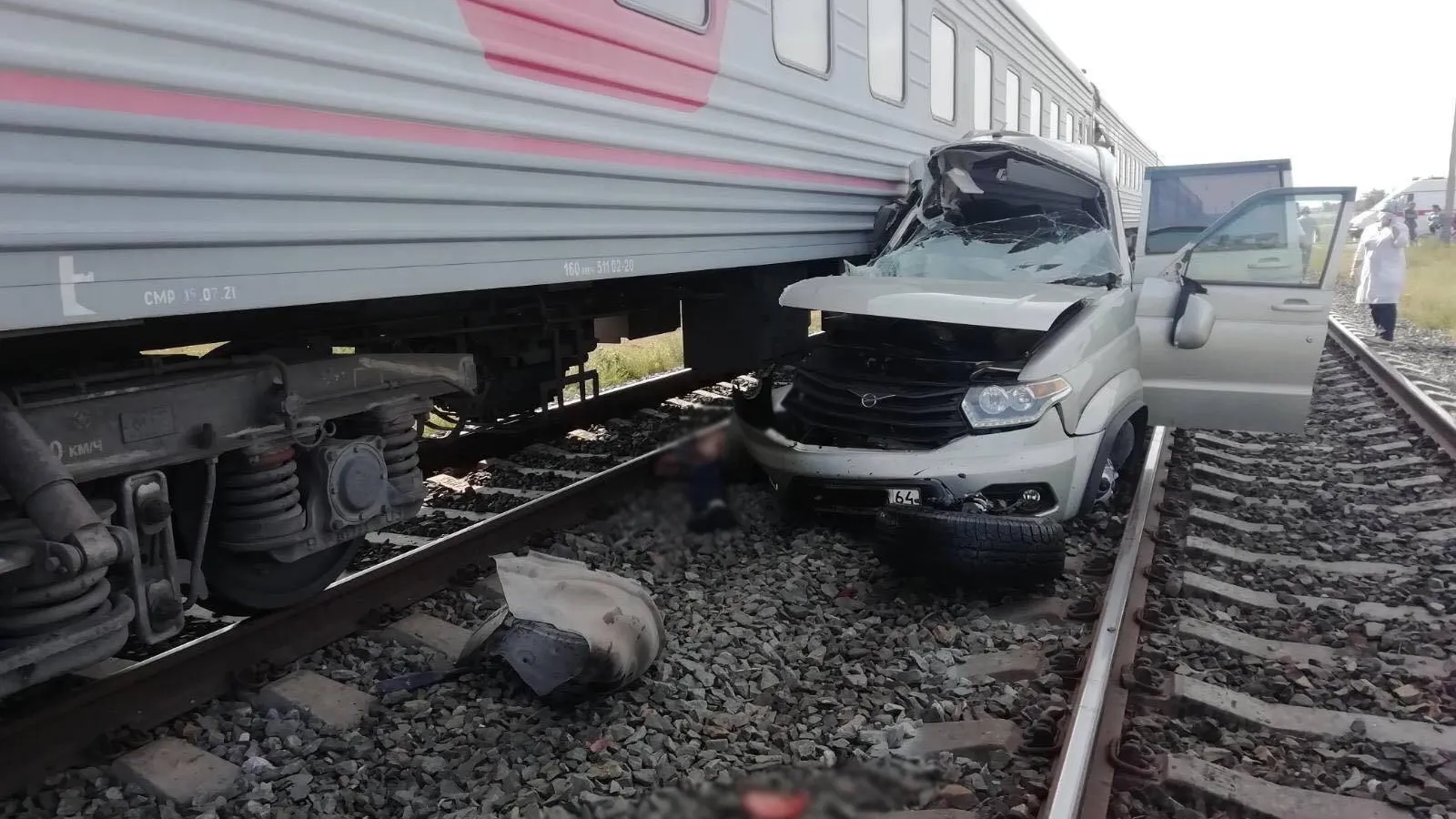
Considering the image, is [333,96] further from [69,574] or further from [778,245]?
[778,245]

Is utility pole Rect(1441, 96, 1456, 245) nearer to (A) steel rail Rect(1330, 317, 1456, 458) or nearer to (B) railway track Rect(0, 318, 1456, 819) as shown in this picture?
(A) steel rail Rect(1330, 317, 1456, 458)

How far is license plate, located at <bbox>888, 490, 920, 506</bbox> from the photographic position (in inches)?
170

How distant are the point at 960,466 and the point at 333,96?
9.27 feet

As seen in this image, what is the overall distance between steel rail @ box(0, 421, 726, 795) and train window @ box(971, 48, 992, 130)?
5918 mm

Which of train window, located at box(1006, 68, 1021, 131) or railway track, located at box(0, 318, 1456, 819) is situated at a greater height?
train window, located at box(1006, 68, 1021, 131)

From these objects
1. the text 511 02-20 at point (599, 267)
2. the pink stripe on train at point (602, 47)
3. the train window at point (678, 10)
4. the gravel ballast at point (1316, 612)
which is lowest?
the gravel ballast at point (1316, 612)

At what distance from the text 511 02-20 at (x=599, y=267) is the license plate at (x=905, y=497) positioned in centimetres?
156

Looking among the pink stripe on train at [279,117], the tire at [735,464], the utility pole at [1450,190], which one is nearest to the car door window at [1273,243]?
the tire at [735,464]

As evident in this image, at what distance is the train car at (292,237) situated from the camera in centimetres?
240

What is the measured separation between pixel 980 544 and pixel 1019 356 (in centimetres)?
108

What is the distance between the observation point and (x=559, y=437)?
661 centimetres

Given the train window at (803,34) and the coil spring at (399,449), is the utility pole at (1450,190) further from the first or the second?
the coil spring at (399,449)

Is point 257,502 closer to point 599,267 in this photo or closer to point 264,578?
point 264,578

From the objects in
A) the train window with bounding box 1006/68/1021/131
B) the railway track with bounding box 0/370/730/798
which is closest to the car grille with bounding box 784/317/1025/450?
the railway track with bounding box 0/370/730/798
